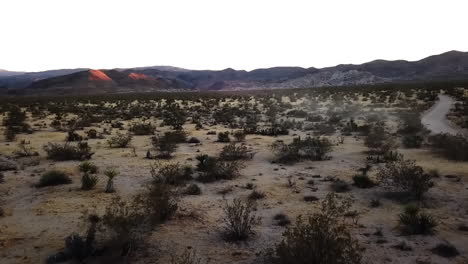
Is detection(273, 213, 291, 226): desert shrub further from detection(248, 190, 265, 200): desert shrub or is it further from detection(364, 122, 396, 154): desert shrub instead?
detection(364, 122, 396, 154): desert shrub

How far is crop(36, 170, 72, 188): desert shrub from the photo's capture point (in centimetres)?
1138

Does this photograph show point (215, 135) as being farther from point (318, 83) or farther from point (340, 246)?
point (318, 83)

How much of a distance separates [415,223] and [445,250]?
951mm

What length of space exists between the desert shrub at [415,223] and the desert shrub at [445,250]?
651 millimetres

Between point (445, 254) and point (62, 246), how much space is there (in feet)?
23.2

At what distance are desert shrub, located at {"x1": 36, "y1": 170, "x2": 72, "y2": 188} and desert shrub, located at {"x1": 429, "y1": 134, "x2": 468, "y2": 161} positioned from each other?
13.0 m

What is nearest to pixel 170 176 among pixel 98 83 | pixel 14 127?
pixel 14 127

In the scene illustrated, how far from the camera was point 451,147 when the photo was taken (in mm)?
14422

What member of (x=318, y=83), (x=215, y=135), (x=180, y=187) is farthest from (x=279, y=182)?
(x=318, y=83)

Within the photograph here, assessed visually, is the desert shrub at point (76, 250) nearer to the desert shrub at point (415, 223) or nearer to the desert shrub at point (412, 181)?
the desert shrub at point (415, 223)

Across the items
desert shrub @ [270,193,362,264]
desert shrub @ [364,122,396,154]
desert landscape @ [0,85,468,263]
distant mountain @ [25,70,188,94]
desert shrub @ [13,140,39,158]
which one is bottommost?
distant mountain @ [25,70,188,94]

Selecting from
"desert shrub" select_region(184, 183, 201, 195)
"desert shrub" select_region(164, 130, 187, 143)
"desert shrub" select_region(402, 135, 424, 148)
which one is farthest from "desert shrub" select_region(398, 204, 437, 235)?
"desert shrub" select_region(164, 130, 187, 143)

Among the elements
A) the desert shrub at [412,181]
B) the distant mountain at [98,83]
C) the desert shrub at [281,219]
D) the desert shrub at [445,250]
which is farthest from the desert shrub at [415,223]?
the distant mountain at [98,83]

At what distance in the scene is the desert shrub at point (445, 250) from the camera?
7.05 meters
